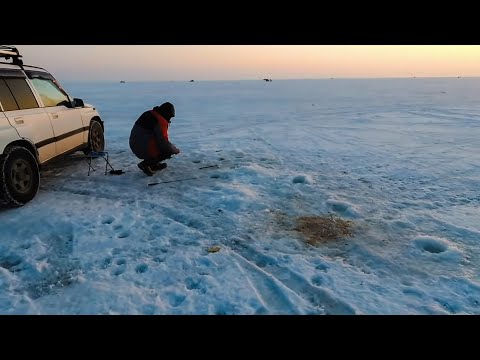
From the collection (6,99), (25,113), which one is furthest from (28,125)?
(6,99)

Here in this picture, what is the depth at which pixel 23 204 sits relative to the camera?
5145mm

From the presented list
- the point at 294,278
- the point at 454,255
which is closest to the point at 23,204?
the point at 294,278

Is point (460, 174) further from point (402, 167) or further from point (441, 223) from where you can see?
point (441, 223)

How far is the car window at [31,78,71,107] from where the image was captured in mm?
6154

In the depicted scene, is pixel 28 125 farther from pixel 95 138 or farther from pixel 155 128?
pixel 95 138

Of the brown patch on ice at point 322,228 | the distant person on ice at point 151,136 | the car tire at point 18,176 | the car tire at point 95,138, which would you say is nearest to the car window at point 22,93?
the car tire at point 18,176

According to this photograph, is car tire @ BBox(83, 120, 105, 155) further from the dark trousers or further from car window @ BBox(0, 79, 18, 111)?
car window @ BBox(0, 79, 18, 111)

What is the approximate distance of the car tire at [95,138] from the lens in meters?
7.67

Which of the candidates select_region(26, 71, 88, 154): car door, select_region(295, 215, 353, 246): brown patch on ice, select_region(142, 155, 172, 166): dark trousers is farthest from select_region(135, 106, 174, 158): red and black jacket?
select_region(295, 215, 353, 246): brown patch on ice

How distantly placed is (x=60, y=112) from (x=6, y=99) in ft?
4.10
